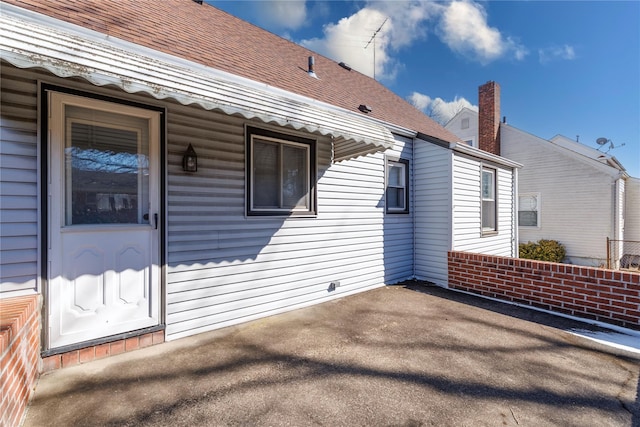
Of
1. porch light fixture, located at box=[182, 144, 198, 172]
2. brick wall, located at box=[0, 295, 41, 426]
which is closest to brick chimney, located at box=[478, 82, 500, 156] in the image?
porch light fixture, located at box=[182, 144, 198, 172]

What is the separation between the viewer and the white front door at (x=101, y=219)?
9.27 ft

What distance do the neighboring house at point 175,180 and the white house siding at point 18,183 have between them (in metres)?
0.01

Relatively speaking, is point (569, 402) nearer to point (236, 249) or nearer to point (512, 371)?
point (512, 371)

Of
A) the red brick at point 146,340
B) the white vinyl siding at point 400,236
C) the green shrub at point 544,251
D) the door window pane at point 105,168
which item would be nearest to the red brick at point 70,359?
the red brick at point 146,340

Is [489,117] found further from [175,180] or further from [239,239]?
[175,180]

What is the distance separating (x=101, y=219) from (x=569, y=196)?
16301 mm

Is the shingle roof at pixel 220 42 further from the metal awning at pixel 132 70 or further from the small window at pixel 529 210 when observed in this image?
the small window at pixel 529 210

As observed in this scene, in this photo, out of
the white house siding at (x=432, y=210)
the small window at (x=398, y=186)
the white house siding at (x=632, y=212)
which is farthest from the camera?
the white house siding at (x=632, y=212)

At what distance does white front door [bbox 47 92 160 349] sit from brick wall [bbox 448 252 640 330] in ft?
18.3

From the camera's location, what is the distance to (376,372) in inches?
111

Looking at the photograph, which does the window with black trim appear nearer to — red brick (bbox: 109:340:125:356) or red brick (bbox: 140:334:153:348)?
red brick (bbox: 140:334:153:348)

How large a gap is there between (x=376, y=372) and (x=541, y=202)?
1416cm

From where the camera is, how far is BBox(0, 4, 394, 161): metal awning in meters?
2.11

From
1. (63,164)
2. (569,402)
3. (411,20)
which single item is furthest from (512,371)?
(411,20)
